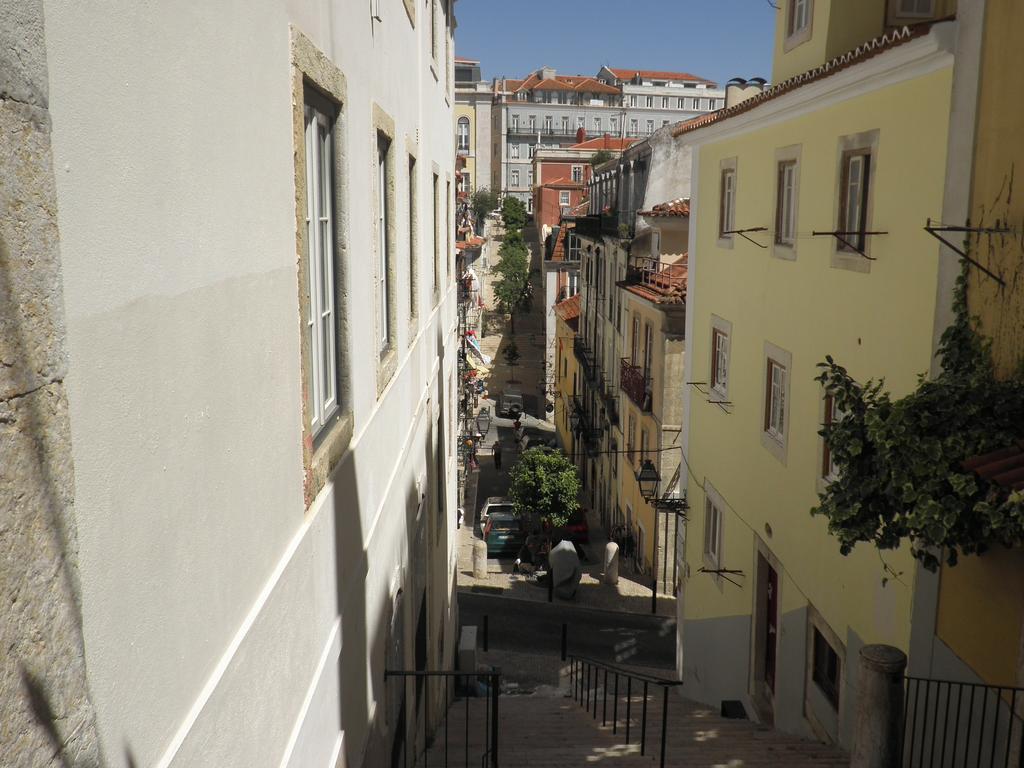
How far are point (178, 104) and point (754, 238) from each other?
424 inches

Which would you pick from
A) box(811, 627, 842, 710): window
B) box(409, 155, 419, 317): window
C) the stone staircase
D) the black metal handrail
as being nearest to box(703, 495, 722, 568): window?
the black metal handrail

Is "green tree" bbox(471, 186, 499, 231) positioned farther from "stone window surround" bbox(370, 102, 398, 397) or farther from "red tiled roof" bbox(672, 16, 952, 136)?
"stone window surround" bbox(370, 102, 398, 397)

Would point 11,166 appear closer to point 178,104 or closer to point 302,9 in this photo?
point 178,104

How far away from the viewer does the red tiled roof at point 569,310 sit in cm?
4109

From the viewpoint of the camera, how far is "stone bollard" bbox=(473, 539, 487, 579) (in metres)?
25.5

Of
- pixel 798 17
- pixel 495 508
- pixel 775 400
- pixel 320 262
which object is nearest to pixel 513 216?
pixel 495 508

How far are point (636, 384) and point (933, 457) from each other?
18732 millimetres

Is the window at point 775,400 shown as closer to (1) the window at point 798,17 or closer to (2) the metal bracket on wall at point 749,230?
(2) the metal bracket on wall at point 749,230

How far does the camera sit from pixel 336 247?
5039mm

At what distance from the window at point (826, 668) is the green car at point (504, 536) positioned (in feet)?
57.1

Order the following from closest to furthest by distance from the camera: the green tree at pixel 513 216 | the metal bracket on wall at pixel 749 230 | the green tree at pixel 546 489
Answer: the metal bracket on wall at pixel 749 230
the green tree at pixel 546 489
the green tree at pixel 513 216

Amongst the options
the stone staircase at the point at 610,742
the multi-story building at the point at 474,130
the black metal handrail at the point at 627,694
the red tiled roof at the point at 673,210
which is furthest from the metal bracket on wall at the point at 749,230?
the multi-story building at the point at 474,130

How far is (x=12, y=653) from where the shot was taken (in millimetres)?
1797

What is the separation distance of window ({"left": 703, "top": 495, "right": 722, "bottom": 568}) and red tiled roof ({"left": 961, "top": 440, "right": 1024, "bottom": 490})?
867 centimetres
